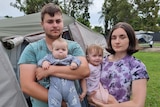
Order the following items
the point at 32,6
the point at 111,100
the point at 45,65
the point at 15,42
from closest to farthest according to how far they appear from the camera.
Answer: the point at 45,65, the point at 111,100, the point at 15,42, the point at 32,6

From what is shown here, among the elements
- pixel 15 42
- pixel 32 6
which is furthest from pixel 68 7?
pixel 15 42

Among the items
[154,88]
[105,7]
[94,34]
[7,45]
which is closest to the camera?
[7,45]

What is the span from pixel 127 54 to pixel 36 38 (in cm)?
166

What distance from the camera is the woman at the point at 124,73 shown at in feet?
6.83

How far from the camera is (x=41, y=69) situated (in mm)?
2055

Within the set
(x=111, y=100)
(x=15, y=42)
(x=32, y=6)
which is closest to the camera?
(x=111, y=100)

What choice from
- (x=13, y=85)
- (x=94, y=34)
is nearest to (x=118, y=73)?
(x=13, y=85)

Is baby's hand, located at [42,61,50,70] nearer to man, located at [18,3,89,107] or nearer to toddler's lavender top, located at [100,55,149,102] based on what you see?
man, located at [18,3,89,107]

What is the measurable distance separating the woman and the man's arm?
42 cm

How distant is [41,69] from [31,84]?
12cm

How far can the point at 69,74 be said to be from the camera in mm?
2084

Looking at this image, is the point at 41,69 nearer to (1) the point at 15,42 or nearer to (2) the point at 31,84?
(2) the point at 31,84

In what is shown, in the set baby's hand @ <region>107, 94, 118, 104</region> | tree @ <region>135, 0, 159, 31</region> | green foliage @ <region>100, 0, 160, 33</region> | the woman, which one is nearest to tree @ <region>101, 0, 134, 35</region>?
green foliage @ <region>100, 0, 160, 33</region>

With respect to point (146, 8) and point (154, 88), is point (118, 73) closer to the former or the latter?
point (154, 88)
